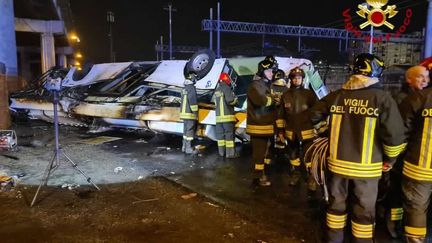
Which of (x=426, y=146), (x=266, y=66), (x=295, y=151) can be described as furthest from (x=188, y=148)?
(x=426, y=146)

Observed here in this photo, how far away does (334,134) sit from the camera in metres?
3.23

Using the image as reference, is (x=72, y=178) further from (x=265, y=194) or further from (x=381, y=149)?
(x=381, y=149)

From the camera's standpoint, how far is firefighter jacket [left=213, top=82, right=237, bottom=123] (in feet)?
22.4

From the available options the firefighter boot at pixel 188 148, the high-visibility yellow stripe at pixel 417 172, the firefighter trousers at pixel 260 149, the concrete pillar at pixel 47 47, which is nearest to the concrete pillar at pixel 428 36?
the firefighter boot at pixel 188 148

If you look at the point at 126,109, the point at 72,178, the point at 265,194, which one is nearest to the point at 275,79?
the point at 265,194

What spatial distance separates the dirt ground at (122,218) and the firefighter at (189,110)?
226cm

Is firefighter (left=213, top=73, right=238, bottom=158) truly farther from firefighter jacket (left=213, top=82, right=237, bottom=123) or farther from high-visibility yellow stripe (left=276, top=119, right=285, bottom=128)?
high-visibility yellow stripe (left=276, top=119, right=285, bottom=128)

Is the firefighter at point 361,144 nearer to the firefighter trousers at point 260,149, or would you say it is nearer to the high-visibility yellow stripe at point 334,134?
the high-visibility yellow stripe at point 334,134

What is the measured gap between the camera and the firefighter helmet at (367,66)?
10.3ft

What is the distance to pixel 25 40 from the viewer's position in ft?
93.9

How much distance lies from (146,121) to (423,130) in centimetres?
633

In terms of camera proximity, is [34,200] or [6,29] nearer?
[34,200]

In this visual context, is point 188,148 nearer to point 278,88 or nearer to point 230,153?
point 230,153

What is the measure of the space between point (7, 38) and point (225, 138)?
43.6 ft
